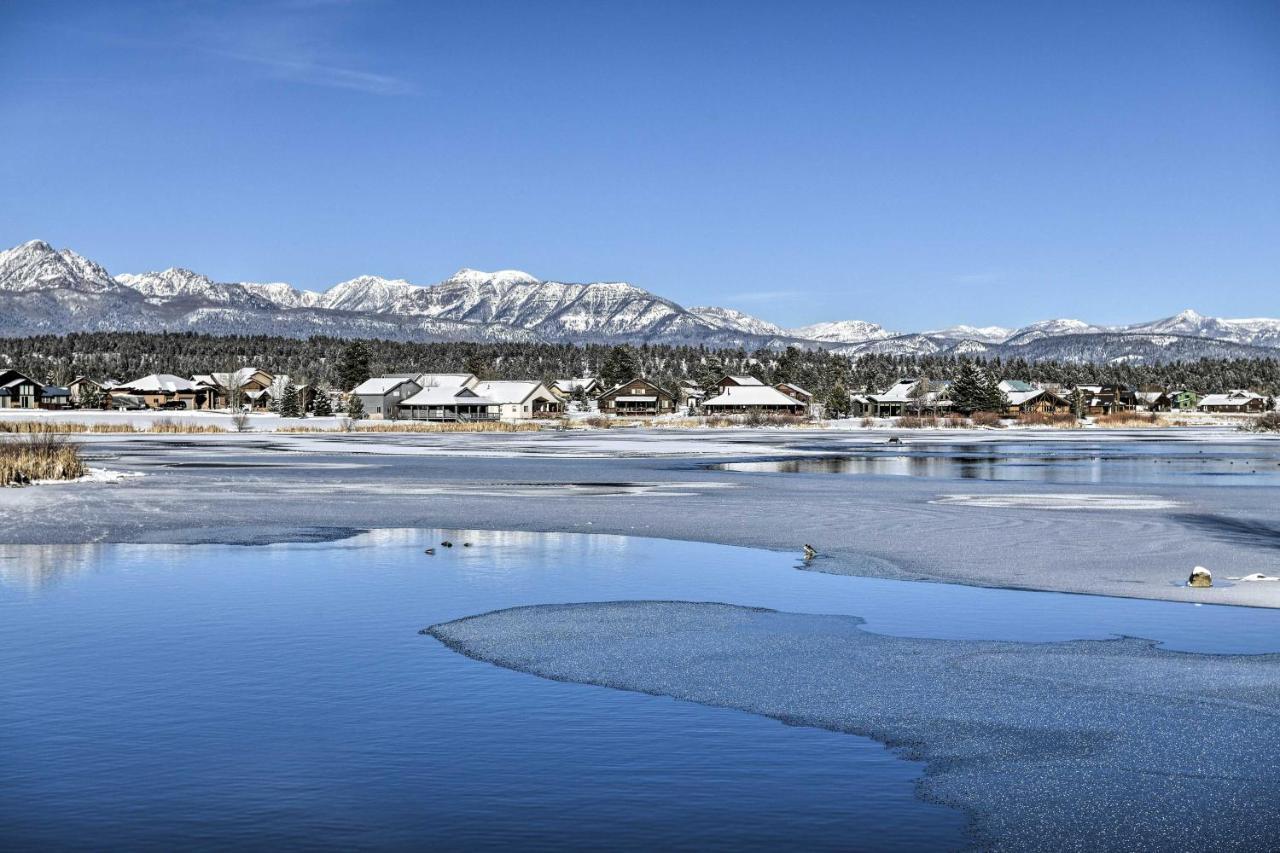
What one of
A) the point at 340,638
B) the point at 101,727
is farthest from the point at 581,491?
the point at 101,727

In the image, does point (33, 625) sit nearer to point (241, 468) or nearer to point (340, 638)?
point (340, 638)

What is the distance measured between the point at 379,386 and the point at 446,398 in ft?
29.1

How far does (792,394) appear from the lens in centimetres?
16800

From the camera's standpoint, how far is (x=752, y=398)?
159m

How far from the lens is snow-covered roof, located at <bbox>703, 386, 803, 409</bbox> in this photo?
157750 mm

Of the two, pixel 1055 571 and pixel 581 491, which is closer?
pixel 1055 571

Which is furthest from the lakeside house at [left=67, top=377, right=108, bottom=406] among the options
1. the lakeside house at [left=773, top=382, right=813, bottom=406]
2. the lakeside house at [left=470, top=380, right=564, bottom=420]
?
the lakeside house at [left=773, top=382, right=813, bottom=406]

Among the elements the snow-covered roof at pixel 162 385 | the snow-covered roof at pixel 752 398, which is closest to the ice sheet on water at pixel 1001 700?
the snow-covered roof at pixel 752 398

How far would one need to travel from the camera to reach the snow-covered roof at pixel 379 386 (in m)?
144

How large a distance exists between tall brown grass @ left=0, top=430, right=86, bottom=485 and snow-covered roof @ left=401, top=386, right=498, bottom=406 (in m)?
102

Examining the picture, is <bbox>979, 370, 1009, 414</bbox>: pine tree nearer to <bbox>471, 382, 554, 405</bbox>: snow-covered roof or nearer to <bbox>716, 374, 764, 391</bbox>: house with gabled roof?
<bbox>716, 374, 764, 391</bbox>: house with gabled roof

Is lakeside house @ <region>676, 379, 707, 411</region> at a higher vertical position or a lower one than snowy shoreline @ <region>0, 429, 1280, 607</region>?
higher

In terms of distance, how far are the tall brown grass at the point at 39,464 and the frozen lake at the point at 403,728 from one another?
62.0 feet

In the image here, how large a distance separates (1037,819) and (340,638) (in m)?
8.10
